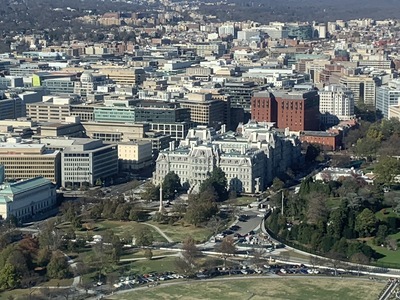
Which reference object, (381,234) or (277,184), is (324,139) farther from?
(381,234)

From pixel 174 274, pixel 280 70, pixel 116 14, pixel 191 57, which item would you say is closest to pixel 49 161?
pixel 174 274

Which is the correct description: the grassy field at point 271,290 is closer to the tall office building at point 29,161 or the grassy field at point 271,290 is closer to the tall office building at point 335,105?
the tall office building at point 29,161

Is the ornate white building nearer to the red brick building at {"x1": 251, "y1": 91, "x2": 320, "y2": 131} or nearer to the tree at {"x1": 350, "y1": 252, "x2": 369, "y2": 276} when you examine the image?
the red brick building at {"x1": 251, "y1": 91, "x2": 320, "y2": 131}

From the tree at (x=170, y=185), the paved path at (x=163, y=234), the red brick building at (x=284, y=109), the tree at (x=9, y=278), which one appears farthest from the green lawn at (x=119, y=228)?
the red brick building at (x=284, y=109)

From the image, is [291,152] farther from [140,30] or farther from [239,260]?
[140,30]

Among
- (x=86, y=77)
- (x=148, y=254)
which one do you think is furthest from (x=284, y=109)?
(x=148, y=254)
